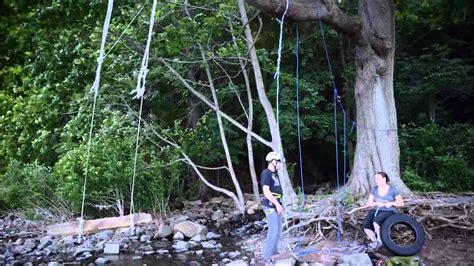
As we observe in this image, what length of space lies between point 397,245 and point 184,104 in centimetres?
1113

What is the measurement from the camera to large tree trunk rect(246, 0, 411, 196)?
9547mm

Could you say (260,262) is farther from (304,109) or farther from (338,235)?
(304,109)

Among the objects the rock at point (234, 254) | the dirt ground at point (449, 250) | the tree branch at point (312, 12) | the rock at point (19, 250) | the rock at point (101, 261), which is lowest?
the rock at point (19, 250)

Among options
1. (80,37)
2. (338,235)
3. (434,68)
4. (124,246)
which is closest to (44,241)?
(124,246)

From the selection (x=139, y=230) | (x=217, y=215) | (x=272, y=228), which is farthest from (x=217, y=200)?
(x=272, y=228)

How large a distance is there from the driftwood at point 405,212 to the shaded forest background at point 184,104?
3505 millimetres

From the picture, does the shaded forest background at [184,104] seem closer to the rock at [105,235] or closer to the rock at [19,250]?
the rock at [105,235]

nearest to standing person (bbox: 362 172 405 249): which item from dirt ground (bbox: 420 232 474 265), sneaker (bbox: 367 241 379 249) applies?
sneaker (bbox: 367 241 379 249)

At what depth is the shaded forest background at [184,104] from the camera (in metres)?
11.2

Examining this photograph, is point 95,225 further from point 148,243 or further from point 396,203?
point 396,203

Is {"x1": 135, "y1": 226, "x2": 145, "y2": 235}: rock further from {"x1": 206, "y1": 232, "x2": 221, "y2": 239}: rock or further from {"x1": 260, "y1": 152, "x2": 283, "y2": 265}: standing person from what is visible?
{"x1": 260, "y1": 152, "x2": 283, "y2": 265}: standing person

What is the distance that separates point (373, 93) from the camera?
9883 millimetres

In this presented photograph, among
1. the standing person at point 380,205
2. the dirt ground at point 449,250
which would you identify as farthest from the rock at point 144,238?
the dirt ground at point 449,250

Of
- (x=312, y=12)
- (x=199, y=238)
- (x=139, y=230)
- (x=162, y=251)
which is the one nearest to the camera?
(x=312, y=12)
